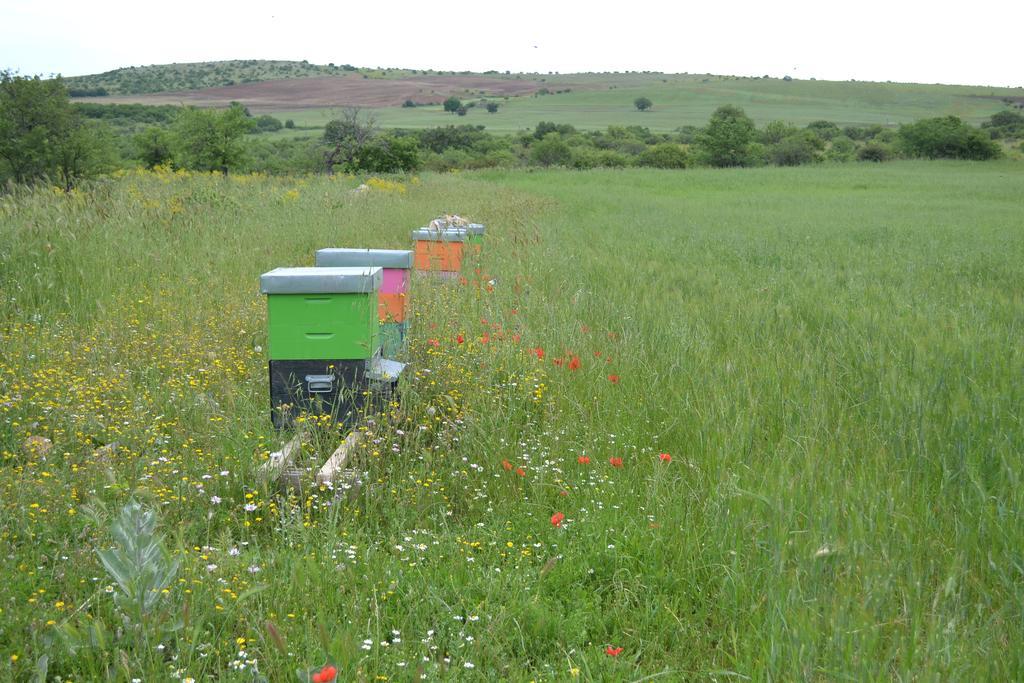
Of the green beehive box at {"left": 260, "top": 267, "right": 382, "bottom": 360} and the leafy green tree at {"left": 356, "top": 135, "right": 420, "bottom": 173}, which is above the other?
the leafy green tree at {"left": 356, "top": 135, "right": 420, "bottom": 173}

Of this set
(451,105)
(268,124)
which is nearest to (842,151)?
(268,124)

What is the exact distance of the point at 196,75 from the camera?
355 ft

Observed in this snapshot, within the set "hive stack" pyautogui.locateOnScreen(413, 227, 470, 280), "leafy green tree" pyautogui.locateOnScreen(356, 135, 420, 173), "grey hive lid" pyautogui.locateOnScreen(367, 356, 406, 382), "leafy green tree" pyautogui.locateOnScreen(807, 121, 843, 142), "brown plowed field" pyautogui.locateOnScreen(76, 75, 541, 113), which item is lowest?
"grey hive lid" pyautogui.locateOnScreen(367, 356, 406, 382)

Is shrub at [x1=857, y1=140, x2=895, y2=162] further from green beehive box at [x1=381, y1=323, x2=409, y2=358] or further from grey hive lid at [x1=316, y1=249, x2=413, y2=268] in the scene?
green beehive box at [x1=381, y1=323, x2=409, y2=358]

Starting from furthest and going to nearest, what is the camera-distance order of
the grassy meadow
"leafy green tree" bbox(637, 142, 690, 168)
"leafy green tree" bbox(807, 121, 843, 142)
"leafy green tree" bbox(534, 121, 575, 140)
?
"leafy green tree" bbox(807, 121, 843, 142)
"leafy green tree" bbox(534, 121, 575, 140)
"leafy green tree" bbox(637, 142, 690, 168)
the grassy meadow

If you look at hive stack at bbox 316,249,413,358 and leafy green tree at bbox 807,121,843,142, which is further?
leafy green tree at bbox 807,121,843,142

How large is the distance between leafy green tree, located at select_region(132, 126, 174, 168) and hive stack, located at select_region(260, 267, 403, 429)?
185 ft

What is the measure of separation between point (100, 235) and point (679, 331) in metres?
6.15

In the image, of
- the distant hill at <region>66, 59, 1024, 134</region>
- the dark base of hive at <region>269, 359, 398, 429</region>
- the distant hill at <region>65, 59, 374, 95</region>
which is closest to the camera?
the dark base of hive at <region>269, 359, 398, 429</region>

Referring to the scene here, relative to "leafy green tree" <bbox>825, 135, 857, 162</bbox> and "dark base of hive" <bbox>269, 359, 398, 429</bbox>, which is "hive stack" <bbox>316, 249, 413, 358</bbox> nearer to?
"dark base of hive" <bbox>269, 359, 398, 429</bbox>

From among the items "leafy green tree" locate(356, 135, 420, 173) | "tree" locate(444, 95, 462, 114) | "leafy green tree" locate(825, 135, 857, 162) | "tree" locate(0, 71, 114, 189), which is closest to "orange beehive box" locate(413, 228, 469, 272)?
"tree" locate(0, 71, 114, 189)

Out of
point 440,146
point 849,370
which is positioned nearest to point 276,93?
point 440,146

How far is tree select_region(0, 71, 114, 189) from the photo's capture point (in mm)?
27734

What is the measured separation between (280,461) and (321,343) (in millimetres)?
870
